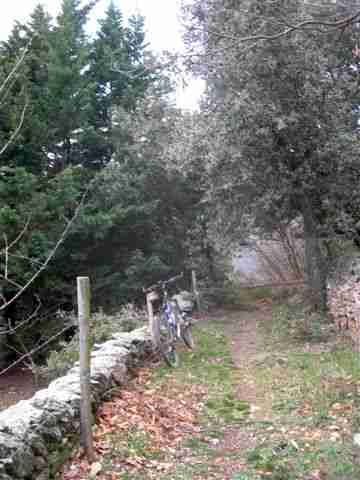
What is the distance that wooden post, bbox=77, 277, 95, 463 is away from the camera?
3805 mm

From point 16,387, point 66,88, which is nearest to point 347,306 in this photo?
point 16,387

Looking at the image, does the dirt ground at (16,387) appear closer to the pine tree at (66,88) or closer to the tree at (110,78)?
the pine tree at (66,88)

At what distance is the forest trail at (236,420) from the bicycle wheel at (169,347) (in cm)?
18

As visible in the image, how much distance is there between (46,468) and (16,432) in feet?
1.21

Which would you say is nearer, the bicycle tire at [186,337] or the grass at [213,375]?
the grass at [213,375]

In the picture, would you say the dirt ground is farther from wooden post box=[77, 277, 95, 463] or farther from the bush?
wooden post box=[77, 277, 95, 463]

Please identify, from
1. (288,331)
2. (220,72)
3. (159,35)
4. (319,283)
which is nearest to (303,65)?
(220,72)

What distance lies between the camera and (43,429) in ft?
11.5

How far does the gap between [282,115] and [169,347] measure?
16.6 ft

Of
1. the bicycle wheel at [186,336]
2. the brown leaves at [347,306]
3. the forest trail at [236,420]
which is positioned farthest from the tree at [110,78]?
the forest trail at [236,420]

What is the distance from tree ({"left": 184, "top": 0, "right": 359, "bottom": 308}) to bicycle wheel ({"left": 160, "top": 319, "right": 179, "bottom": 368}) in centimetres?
390

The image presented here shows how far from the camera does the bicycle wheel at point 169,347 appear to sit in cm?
705

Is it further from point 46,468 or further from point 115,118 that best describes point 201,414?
point 115,118

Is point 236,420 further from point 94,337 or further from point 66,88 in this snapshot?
point 66,88
